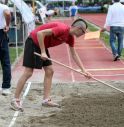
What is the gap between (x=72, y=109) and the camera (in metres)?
8.55

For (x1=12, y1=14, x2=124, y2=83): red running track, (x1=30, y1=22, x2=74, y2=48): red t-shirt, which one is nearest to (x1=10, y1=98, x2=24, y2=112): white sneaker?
(x1=30, y1=22, x2=74, y2=48): red t-shirt

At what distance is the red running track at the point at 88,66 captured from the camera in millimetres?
12531

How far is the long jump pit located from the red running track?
5.20ft

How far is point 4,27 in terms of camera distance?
10008 mm

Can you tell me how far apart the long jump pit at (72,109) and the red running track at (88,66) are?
1584 millimetres

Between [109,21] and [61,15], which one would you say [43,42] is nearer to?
[109,21]

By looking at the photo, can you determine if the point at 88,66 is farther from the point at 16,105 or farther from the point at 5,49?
the point at 16,105

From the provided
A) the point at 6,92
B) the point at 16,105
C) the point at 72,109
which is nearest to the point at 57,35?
the point at 72,109

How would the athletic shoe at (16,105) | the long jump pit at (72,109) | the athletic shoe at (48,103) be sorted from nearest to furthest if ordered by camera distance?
1. the long jump pit at (72,109)
2. the athletic shoe at (16,105)
3. the athletic shoe at (48,103)

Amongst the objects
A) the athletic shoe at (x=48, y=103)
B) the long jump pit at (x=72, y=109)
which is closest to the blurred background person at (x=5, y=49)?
the long jump pit at (x=72, y=109)

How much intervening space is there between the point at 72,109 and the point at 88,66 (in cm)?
631

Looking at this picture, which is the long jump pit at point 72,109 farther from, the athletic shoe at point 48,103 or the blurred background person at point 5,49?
the blurred background person at point 5,49

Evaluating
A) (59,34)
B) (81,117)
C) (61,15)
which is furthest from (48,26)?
(61,15)

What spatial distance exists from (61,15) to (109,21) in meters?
45.7
